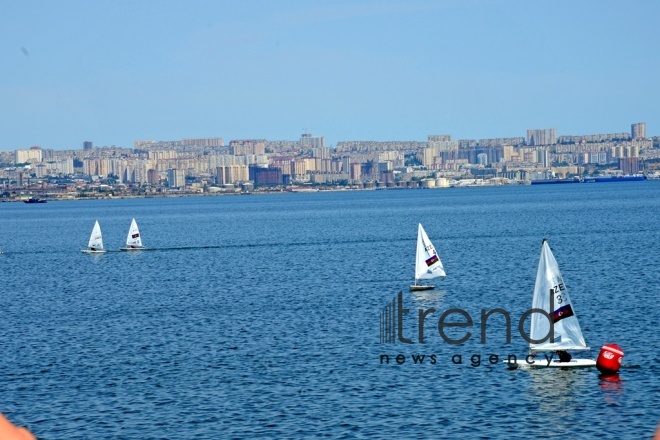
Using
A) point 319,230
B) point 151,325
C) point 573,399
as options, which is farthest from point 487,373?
point 319,230

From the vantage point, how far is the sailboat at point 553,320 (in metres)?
37.8

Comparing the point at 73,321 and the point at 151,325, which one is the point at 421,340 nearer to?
the point at 151,325

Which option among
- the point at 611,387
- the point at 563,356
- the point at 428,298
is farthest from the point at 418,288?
the point at 611,387

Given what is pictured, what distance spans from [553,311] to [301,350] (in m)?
10.0

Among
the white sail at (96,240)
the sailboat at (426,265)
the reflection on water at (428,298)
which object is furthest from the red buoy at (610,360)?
the white sail at (96,240)

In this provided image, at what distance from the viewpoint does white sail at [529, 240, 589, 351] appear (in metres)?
37.8

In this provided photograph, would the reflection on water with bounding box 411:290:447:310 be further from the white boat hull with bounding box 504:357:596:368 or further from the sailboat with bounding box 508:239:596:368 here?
the sailboat with bounding box 508:239:596:368

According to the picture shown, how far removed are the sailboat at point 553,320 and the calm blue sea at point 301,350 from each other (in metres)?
1.12

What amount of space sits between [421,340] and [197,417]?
14.5m

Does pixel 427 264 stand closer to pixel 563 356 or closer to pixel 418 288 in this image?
pixel 418 288

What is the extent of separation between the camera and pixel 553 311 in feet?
125

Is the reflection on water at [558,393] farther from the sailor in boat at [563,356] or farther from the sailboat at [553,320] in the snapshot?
the sailboat at [553,320]

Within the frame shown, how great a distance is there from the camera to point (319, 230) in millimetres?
146250

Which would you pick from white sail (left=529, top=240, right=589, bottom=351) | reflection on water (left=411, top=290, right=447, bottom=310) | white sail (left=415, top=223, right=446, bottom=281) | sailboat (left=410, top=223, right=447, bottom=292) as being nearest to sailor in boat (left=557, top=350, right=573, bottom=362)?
white sail (left=529, top=240, right=589, bottom=351)
